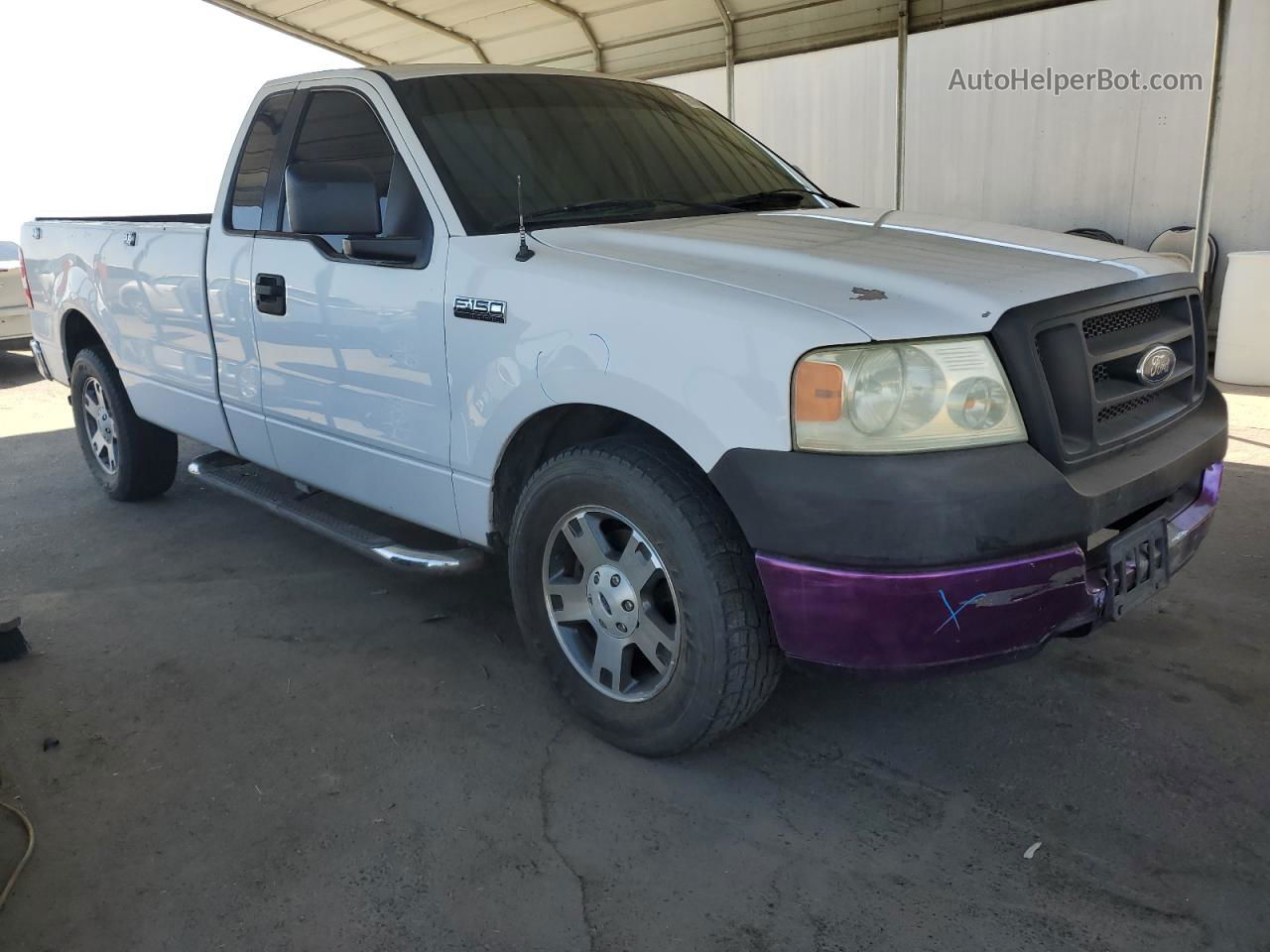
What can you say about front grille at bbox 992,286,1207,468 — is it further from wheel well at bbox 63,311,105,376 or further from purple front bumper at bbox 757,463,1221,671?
wheel well at bbox 63,311,105,376

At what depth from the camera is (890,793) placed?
2.61 m

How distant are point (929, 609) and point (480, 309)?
1483 millimetres

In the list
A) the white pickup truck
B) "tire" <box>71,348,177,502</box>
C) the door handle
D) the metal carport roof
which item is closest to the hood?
the white pickup truck

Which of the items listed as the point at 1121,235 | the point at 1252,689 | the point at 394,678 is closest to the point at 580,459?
the point at 394,678

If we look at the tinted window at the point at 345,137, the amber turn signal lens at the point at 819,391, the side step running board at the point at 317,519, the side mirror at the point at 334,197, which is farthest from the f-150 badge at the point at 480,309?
the amber turn signal lens at the point at 819,391

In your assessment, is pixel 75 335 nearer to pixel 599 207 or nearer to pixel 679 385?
pixel 599 207

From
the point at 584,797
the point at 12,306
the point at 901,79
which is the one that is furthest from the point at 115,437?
the point at 901,79

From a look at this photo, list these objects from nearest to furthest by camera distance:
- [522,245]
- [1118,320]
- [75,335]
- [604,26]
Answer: [1118,320] < [522,245] < [75,335] < [604,26]

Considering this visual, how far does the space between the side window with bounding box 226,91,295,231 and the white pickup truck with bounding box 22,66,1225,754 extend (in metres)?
0.02

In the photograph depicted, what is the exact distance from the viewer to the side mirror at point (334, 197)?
2975 mm

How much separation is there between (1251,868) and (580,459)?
71.9 inches

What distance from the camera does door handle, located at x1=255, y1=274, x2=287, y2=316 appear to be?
3.61 metres

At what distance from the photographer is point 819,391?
2180 millimetres

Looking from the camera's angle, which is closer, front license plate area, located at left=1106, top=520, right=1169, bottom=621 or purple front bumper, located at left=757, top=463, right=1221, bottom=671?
purple front bumper, located at left=757, top=463, right=1221, bottom=671
